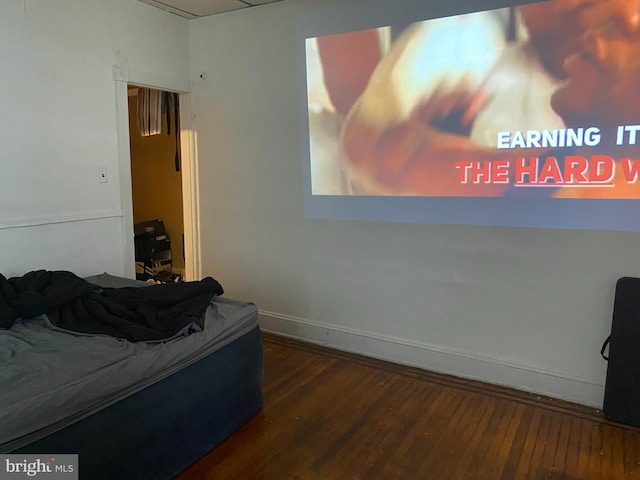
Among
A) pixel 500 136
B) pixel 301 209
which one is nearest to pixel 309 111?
pixel 301 209

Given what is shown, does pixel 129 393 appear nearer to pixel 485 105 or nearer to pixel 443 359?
pixel 443 359

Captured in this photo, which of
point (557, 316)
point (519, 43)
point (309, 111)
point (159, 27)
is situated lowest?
point (557, 316)

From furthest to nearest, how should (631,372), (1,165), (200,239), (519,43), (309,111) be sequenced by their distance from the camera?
(200,239)
(309,111)
(1,165)
(519,43)
(631,372)

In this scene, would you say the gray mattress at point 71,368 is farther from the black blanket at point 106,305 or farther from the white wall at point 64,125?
the white wall at point 64,125

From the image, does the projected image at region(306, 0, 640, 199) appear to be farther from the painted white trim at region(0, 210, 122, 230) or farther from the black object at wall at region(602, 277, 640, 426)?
the painted white trim at region(0, 210, 122, 230)

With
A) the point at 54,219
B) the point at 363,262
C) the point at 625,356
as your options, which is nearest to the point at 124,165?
the point at 54,219

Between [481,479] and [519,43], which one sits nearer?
[481,479]

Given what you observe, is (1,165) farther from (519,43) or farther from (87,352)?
(519,43)

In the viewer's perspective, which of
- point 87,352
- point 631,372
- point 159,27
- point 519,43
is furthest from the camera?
point 159,27

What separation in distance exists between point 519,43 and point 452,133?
572 millimetres

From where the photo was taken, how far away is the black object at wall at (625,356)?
236 centimetres

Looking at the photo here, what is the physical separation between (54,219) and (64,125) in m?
0.60

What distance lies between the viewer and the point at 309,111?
3289mm

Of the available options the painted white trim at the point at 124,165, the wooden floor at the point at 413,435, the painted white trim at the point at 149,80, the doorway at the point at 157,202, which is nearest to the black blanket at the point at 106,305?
the wooden floor at the point at 413,435
